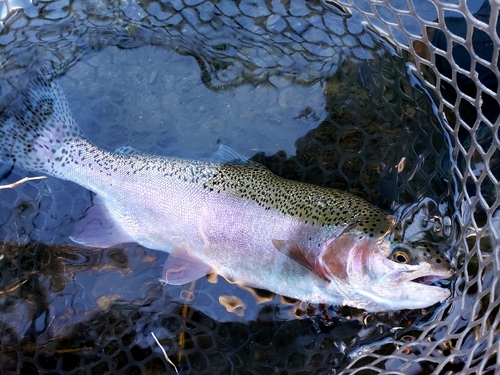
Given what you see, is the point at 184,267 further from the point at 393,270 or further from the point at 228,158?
the point at 393,270

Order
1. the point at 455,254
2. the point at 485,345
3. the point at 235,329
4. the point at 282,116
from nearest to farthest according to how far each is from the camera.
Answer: the point at 485,345
the point at 455,254
the point at 235,329
the point at 282,116

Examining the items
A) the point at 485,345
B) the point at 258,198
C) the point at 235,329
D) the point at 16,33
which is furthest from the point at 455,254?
the point at 16,33

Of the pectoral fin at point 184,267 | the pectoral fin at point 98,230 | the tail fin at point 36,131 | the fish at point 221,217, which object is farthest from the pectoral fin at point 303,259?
the tail fin at point 36,131

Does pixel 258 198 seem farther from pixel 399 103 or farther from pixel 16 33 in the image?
pixel 16 33

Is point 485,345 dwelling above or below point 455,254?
below

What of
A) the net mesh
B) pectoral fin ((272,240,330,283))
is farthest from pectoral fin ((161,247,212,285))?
pectoral fin ((272,240,330,283))

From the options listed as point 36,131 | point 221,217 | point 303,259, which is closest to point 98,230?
point 36,131

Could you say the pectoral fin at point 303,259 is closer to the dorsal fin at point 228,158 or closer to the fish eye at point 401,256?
the fish eye at point 401,256

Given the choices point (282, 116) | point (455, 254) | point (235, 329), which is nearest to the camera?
point (455, 254)

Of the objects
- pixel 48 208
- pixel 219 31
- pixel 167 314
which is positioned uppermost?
pixel 219 31
